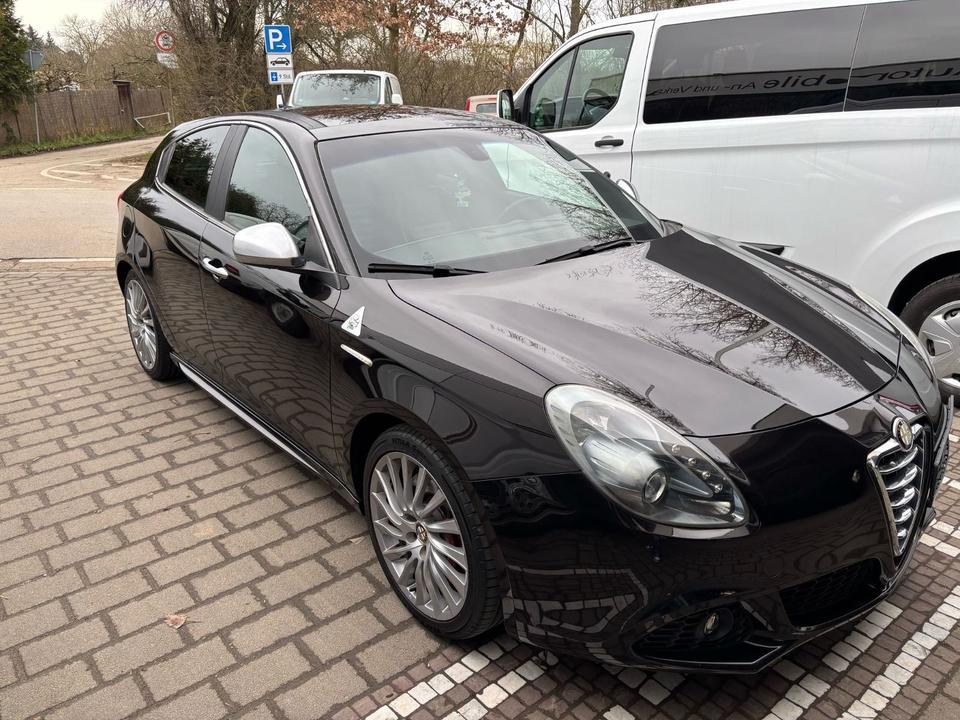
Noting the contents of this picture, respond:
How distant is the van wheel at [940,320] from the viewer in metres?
4.21

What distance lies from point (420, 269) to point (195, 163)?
2.01 meters

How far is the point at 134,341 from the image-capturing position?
5.13 meters

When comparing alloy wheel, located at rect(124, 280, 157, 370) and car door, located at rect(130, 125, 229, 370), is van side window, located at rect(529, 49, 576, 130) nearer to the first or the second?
car door, located at rect(130, 125, 229, 370)

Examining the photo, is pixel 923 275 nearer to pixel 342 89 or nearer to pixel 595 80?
pixel 595 80

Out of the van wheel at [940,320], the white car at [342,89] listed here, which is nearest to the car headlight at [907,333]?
the van wheel at [940,320]

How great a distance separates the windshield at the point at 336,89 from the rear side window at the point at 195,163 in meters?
9.96

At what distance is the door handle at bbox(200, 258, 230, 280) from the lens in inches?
139

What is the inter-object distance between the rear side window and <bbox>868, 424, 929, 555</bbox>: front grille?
3.18 metres

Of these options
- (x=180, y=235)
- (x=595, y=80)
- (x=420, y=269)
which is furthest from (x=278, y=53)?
(x=420, y=269)

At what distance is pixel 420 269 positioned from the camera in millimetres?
2822

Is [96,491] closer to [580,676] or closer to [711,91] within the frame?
[580,676]

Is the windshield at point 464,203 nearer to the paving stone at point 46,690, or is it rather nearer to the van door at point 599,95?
the paving stone at point 46,690

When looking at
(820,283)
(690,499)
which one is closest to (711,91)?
(820,283)

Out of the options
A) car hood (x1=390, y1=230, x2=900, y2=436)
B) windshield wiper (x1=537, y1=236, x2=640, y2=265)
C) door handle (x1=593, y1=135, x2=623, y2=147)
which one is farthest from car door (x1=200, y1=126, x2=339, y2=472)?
door handle (x1=593, y1=135, x2=623, y2=147)
